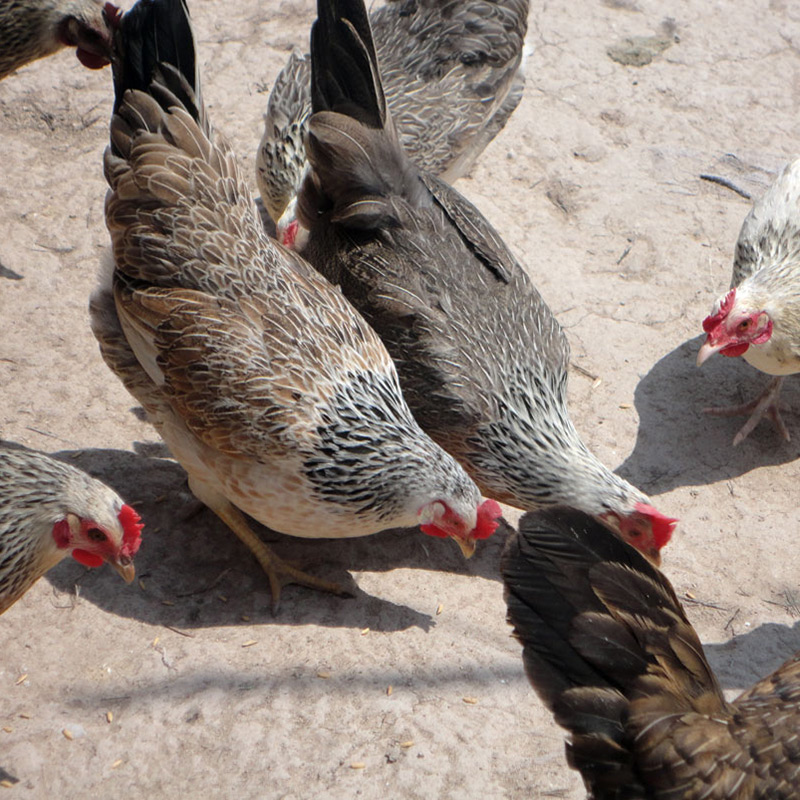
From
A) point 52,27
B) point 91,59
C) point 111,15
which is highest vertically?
point 111,15

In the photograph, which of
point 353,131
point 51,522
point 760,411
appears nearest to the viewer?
point 51,522

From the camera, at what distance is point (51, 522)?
10.3 feet

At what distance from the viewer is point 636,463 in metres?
4.50

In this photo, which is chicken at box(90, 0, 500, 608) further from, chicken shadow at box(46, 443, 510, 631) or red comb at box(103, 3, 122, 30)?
red comb at box(103, 3, 122, 30)

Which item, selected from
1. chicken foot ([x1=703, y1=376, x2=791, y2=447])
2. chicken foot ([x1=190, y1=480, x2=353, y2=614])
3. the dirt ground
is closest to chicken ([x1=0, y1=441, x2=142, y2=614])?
the dirt ground

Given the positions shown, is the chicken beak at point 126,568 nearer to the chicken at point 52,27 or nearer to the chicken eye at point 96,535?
the chicken eye at point 96,535

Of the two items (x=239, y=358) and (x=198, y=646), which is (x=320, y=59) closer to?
(x=239, y=358)

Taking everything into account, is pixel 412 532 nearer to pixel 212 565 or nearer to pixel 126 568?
pixel 212 565

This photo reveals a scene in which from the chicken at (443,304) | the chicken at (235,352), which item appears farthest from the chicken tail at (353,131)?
the chicken at (235,352)

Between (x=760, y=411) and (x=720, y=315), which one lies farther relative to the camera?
(x=760, y=411)

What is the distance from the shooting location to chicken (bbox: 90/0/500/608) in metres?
3.42

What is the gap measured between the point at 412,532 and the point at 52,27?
3189 mm

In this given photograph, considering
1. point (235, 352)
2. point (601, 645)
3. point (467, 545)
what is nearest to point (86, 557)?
point (235, 352)

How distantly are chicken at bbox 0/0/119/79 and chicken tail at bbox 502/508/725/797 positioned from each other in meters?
3.74
